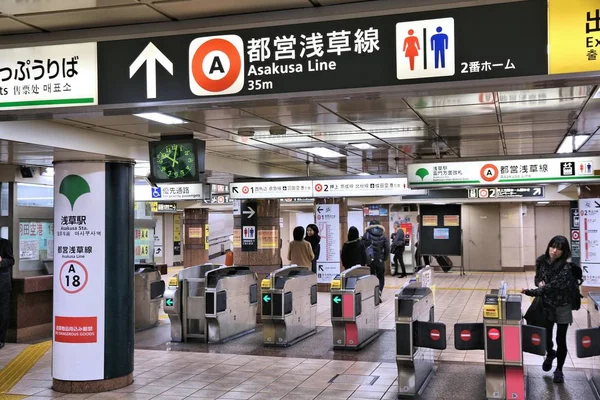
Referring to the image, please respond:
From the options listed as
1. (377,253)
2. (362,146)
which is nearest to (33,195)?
(362,146)

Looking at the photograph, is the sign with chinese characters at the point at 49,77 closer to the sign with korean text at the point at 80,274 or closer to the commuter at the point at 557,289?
the sign with korean text at the point at 80,274

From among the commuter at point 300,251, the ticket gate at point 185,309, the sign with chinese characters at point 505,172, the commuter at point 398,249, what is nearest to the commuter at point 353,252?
the commuter at point 300,251

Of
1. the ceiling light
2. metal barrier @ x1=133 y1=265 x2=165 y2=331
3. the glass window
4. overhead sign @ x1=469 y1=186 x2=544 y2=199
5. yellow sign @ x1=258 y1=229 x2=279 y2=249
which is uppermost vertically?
the ceiling light

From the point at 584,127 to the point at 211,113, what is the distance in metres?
4.42

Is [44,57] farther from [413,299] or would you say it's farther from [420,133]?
[420,133]

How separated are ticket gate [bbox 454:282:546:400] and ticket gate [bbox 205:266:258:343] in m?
4.42

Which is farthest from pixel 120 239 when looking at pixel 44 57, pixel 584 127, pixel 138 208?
pixel 138 208

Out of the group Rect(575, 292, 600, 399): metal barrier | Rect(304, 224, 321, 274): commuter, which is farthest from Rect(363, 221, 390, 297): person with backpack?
Rect(575, 292, 600, 399): metal barrier

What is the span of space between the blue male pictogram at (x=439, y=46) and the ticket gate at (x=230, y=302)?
6.89 m

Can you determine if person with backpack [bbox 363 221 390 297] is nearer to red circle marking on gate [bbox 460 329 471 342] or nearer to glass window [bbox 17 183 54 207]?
glass window [bbox 17 183 54 207]

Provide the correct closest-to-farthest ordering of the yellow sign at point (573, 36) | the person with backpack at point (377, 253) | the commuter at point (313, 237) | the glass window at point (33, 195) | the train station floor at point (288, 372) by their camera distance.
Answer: the yellow sign at point (573, 36)
the train station floor at point (288, 372)
the glass window at point (33, 195)
the commuter at point (313, 237)
the person with backpack at point (377, 253)

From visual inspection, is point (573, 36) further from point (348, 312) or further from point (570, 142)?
point (570, 142)

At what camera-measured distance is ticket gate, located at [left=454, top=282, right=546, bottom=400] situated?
20.1 ft

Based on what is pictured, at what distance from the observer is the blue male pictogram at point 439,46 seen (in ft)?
10.3
